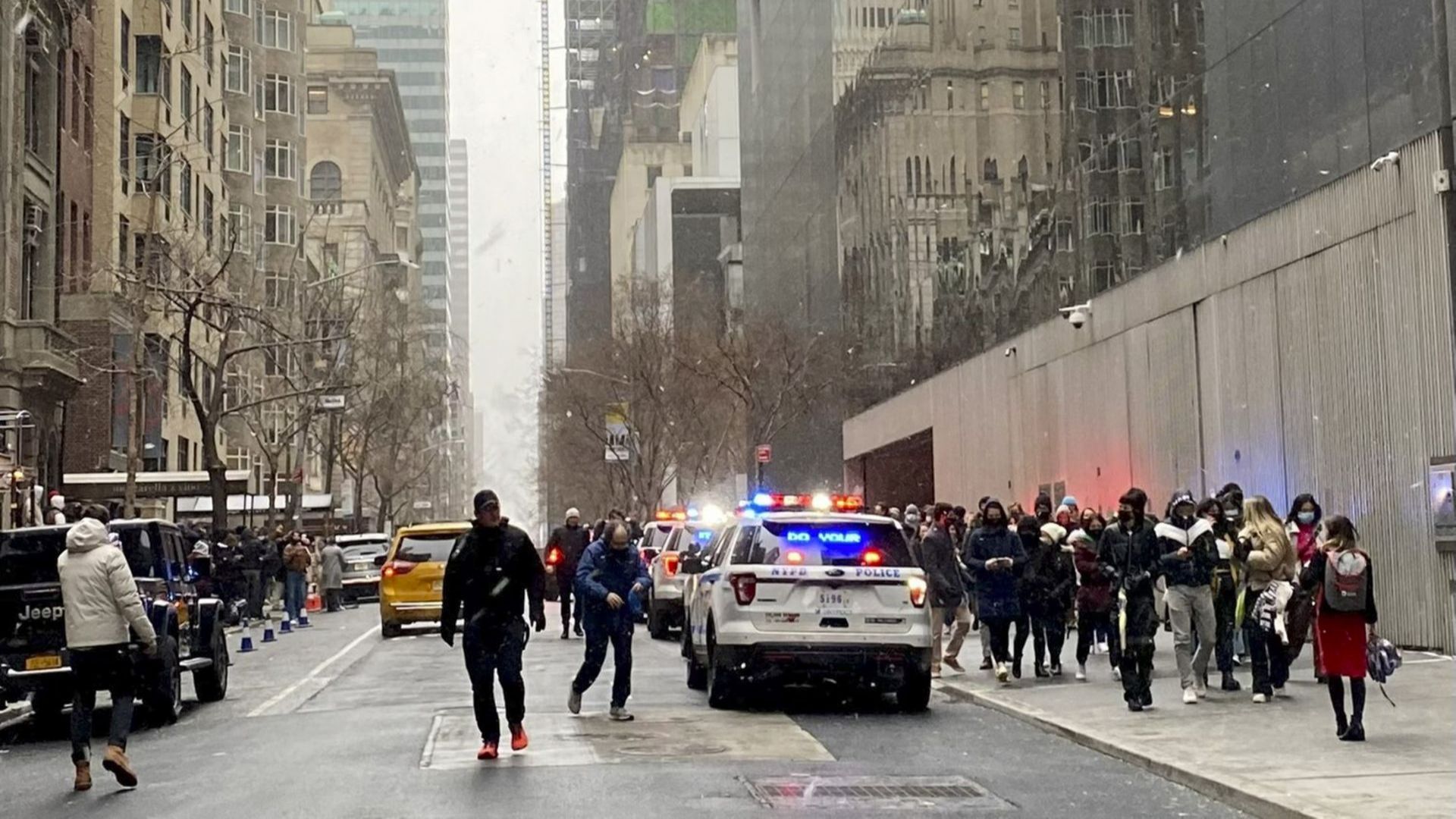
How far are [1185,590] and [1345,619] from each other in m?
2.63

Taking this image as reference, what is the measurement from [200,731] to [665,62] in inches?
6417

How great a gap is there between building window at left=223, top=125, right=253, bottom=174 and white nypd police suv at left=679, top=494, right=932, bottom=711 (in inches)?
2353

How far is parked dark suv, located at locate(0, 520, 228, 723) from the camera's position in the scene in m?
15.1

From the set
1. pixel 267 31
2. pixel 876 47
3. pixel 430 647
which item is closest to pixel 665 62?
pixel 267 31

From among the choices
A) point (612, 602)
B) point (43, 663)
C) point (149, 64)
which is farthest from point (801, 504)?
point (149, 64)

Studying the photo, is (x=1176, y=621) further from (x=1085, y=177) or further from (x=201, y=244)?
(x=201, y=244)

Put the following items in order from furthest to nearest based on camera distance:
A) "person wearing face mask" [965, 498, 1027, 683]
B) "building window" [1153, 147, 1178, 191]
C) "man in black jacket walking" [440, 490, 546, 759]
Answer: "building window" [1153, 147, 1178, 191], "person wearing face mask" [965, 498, 1027, 683], "man in black jacket walking" [440, 490, 546, 759]

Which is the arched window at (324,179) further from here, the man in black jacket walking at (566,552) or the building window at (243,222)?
the man in black jacket walking at (566,552)

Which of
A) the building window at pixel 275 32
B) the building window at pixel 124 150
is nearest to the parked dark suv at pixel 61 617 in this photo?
the building window at pixel 124 150

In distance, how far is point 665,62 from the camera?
174m

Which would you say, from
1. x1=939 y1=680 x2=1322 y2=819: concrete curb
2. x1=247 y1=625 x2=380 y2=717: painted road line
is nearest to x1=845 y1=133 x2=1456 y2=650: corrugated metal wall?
x1=939 y1=680 x2=1322 y2=819: concrete curb

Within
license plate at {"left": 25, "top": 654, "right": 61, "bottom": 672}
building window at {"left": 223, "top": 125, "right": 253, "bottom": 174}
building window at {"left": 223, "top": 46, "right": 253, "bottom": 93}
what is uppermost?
building window at {"left": 223, "top": 46, "right": 253, "bottom": 93}

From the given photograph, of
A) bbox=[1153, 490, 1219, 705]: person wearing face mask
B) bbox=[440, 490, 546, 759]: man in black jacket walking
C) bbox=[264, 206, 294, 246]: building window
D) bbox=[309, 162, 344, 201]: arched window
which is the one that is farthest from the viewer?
bbox=[309, 162, 344, 201]: arched window

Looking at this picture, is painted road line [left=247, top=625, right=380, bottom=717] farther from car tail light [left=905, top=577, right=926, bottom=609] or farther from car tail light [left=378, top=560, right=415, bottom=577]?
car tail light [left=905, top=577, right=926, bottom=609]
